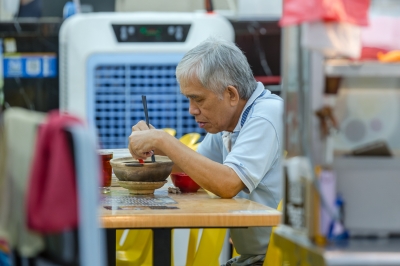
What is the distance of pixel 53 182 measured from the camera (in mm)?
1196

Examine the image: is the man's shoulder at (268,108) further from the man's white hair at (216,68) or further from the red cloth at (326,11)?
the red cloth at (326,11)

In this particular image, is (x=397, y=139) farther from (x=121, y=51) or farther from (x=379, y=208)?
(x=121, y=51)

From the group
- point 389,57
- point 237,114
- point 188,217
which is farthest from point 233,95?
point 389,57

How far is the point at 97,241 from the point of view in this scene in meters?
1.23

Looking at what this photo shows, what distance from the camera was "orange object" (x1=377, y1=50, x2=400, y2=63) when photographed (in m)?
1.55

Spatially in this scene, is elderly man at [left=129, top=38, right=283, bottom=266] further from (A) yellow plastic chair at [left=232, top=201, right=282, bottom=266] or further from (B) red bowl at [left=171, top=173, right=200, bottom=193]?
(A) yellow plastic chair at [left=232, top=201, right=282, bottom=266]

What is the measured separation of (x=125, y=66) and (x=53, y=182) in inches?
103

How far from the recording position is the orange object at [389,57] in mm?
1553

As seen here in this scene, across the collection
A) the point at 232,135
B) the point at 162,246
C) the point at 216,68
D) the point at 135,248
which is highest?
the point at 216,68

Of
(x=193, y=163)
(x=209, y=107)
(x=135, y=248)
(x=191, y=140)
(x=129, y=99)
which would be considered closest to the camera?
(x=193, y=163)

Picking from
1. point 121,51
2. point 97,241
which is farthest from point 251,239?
point 121,51

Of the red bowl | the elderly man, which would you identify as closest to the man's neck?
the elderly man

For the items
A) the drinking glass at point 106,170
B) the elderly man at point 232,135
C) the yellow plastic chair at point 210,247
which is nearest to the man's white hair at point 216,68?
the elderly man at point 232,135

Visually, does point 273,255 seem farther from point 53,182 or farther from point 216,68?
point 53,182
